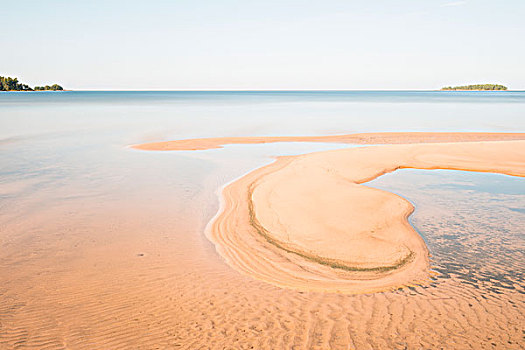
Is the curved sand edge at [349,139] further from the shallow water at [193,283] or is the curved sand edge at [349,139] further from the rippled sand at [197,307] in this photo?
the rippled sand at [197,307]

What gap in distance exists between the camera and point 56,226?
32.1 ft

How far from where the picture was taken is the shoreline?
23.8ft

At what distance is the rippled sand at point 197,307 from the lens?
523cm

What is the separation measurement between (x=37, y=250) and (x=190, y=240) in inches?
138

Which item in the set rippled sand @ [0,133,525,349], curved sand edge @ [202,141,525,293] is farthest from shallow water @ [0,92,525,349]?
curved sand edge @ [202,141,525,293]

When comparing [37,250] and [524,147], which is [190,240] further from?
[524,147]

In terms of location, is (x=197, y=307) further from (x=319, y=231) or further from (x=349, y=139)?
(x=349, y=139)

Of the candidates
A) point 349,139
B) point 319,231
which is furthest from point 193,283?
point 349,139

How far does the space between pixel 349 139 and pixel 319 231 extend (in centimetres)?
2131

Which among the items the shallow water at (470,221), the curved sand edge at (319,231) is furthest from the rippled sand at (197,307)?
the curved sand edge at (319,231)

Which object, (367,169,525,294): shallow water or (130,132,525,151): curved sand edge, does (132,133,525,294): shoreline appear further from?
(130,132,525,151): curved sand edge

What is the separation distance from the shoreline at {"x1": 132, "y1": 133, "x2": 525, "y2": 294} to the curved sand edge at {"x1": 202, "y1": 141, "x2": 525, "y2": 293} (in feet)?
0.07

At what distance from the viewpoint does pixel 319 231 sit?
9.32m

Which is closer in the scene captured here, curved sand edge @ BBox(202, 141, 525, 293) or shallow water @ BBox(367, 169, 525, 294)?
curved sand edge @ BBox(202, 141, 525, 293)
